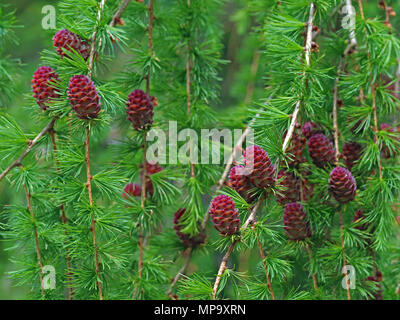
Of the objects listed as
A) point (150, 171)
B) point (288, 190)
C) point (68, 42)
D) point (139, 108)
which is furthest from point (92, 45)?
point (288, 190)

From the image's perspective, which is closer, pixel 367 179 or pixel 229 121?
pixel 367 179

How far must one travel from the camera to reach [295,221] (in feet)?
2.52

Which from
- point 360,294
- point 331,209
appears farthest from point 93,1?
point 360,294

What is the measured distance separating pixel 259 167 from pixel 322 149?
19cm

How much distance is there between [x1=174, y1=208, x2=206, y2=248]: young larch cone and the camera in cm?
93

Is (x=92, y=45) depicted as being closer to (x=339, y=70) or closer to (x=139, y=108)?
(x=139, y=108)

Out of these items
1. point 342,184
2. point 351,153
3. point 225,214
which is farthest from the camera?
point 351,153

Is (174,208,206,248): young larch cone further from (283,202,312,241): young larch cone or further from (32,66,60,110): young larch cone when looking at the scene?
(32,66,60,110): young larch cone

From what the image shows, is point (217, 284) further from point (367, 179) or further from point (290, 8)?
point (290, 8)

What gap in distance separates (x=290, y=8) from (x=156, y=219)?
474mm

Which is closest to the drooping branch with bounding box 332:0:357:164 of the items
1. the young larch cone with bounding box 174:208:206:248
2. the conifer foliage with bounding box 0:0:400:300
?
the conifer foliage with bounding box 0:0:400:300

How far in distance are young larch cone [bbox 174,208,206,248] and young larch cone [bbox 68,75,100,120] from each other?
306 mm

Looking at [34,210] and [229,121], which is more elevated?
[229,121]

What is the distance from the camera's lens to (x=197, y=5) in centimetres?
101
